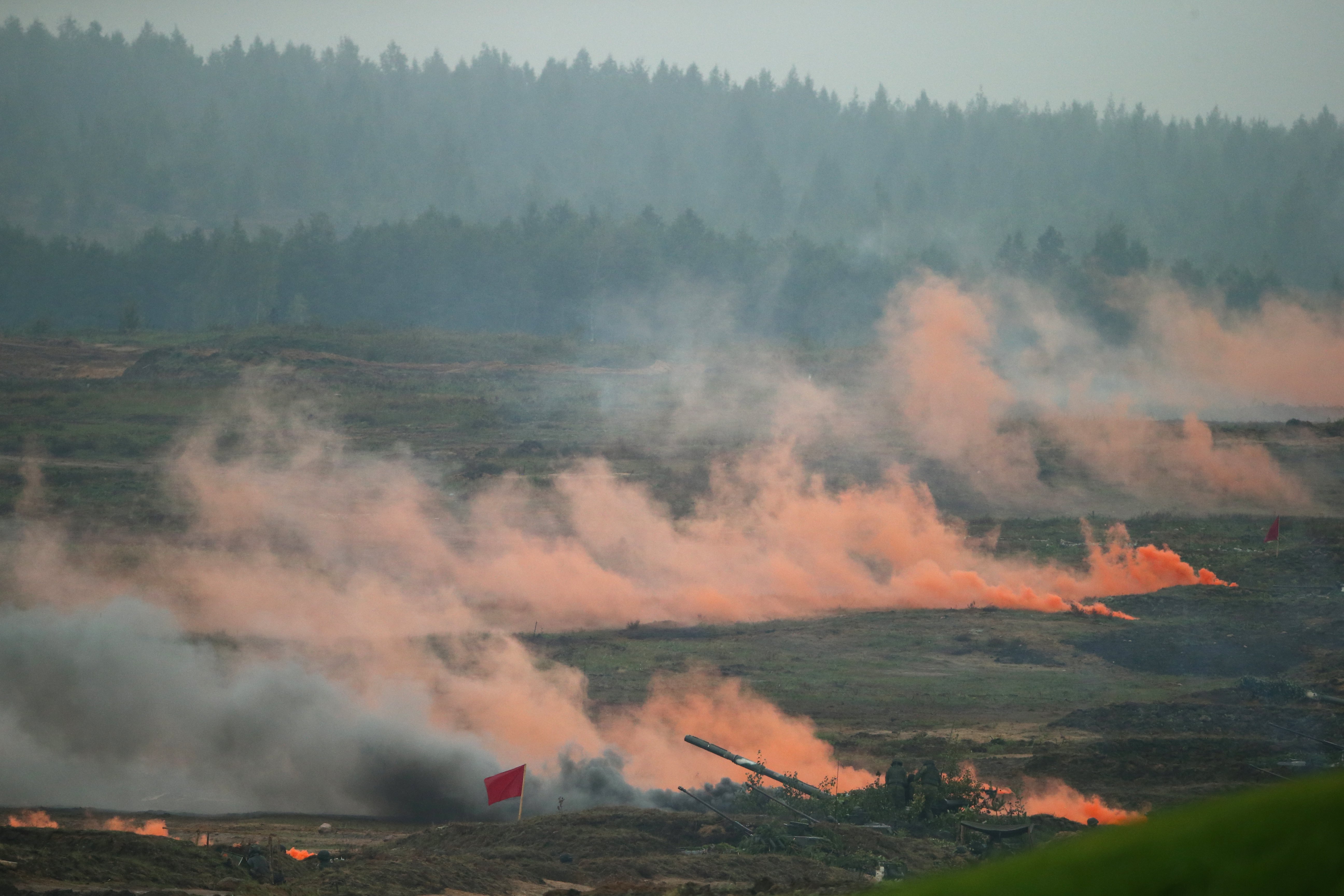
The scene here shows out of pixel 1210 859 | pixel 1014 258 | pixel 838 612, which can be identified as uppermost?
pixel 1014 258

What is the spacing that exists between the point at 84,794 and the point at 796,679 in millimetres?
18913

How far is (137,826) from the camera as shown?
2341 cm

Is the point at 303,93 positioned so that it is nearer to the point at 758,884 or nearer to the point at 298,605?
the point at 298,605

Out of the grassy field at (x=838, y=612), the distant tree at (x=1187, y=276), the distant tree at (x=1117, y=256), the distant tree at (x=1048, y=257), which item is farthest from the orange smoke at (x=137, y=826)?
the distant tree at (x=1187, y=276)

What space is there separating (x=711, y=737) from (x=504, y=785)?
8442 mm

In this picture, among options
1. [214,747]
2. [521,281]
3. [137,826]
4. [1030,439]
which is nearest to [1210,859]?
[137,826]

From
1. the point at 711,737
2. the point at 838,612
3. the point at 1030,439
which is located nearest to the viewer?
the point at 711,737

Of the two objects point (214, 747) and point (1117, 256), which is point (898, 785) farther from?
point (1117, 256)

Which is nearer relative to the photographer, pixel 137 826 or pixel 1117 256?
pixel 137 826

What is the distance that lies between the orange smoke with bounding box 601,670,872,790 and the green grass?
21.5 metres

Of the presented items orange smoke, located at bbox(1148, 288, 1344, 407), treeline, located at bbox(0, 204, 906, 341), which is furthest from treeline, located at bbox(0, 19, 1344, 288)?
orange smoke, located at bbox(1148, 288, 1344, 407)

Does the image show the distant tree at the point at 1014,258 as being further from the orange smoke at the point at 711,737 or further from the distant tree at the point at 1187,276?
the orange smoke at the point at 711,737

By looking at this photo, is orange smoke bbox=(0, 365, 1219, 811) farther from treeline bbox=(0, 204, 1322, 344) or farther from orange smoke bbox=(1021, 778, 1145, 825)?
treeline bbox=(0, 204, 1322, 344)

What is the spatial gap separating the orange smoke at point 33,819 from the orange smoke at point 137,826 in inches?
35.0
